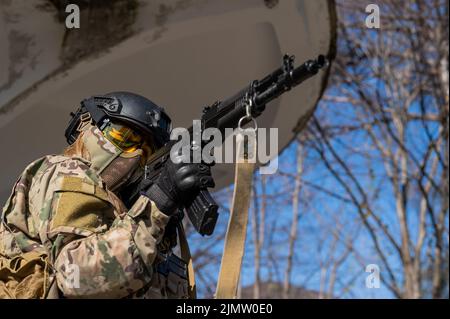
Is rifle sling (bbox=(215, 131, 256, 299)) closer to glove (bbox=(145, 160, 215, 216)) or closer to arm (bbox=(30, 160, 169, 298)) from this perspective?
glove (bbox=(145, 160, 215, 216))

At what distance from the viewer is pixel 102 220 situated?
12.1 ft

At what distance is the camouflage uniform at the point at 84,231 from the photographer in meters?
3.44

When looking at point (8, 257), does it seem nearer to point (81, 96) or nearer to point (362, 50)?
point (81, 96)

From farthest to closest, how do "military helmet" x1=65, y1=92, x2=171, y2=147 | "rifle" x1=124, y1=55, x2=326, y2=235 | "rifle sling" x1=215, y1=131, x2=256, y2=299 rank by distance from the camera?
1. "military helmet" x1=65, y1=92, x2=171, y2=147
2. "rifle" x1=124, y1=55, x2=326, y2=235
3. "rifle sling" x1=215, y1=131, x2=256, y2=299

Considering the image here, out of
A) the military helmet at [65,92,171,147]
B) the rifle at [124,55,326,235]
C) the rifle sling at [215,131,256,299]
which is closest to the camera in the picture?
the rifle sling at [215,131,256,299]

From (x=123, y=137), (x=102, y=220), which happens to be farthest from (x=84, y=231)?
(x=123, y=137)

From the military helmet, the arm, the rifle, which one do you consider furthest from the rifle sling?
the military helmet

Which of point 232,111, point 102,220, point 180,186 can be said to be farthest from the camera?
point 232,111

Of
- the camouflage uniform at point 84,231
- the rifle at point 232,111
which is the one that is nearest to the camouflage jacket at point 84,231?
the camouflage uniform at point 84,231

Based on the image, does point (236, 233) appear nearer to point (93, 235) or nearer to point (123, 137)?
point (93, 235)

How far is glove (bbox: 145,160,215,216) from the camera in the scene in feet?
11.8

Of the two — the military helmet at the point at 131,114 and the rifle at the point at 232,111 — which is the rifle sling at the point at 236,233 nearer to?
the rifle at the point at 232,111

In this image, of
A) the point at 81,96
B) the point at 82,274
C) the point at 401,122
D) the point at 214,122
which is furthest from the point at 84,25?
the point at 401,122

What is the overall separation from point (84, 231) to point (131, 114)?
78 cm
